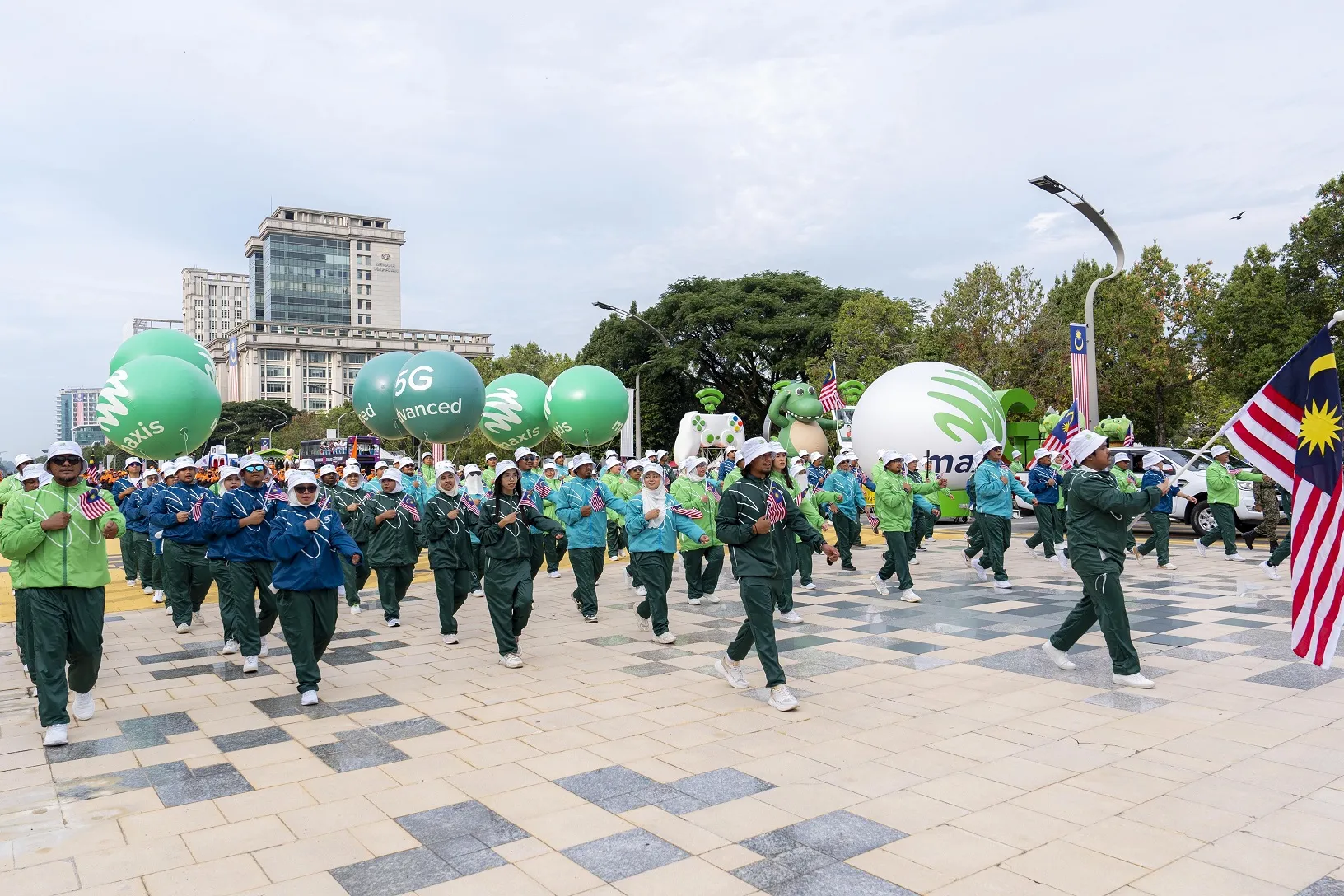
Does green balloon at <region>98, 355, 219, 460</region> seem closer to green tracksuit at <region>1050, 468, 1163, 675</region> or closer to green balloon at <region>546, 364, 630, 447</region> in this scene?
green balloon at <region>546, 364, 630, 447</region>

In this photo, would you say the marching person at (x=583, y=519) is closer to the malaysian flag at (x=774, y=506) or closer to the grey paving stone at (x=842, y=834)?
the malaysian flag at (x=774, y=506)

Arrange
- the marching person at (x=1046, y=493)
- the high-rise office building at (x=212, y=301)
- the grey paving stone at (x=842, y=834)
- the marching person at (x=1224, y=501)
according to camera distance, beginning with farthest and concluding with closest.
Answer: the high-rise office building at (x=212, y=301) < the marching person at (x=1224, y=501) < the marching person at (x=1046, y=493) < the grey paving stone at (x=842, y=834)

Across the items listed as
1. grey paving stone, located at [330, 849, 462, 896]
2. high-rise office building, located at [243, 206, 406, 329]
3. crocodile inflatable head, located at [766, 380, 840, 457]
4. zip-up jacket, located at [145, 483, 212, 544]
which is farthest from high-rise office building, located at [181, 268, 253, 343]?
grey paving stone, located at [330, 849, 462, 896]

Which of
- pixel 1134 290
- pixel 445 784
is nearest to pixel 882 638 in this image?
pixel 445 784

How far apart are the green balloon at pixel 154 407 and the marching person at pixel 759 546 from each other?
26.3 feet

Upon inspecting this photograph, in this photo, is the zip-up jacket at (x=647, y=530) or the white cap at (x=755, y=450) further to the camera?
the zip-up jacket at (x=647, y=530)

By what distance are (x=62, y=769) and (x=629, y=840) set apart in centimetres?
340

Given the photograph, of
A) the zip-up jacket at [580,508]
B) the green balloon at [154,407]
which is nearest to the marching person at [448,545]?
the zip-up jacket at [580,508]

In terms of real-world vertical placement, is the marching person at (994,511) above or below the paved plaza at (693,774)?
above

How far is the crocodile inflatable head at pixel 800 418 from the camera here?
27875 mm

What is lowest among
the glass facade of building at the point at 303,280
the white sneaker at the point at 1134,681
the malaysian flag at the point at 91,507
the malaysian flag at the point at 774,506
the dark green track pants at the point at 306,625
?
the white sneaker at the point at 1134,681

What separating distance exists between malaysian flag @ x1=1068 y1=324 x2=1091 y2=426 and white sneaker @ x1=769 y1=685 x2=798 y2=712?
37.6 feet

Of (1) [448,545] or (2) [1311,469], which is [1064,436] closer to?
(2) [1311,469]

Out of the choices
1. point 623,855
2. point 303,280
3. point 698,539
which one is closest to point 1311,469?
point 623,855
